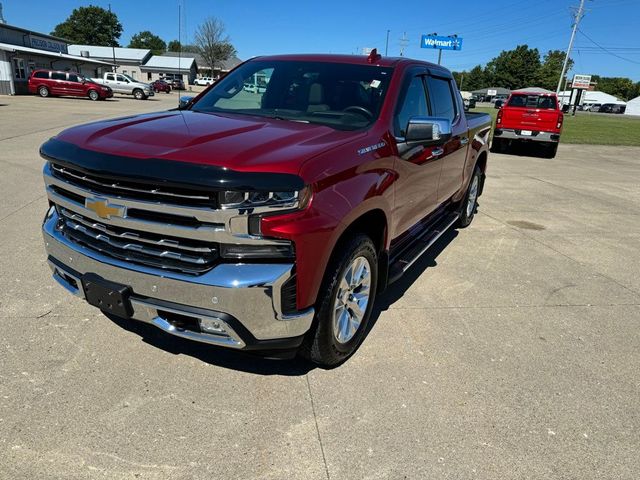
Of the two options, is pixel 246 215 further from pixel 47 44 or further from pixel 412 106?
pixel 47 44

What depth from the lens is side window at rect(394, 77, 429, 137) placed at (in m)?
3.59

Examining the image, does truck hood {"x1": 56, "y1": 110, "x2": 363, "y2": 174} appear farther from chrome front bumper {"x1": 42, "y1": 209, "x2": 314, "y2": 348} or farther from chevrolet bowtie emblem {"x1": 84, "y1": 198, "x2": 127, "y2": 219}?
chrome front bumper {"x1": 42, "y1": 209, "x2": 314, "y2": 348}

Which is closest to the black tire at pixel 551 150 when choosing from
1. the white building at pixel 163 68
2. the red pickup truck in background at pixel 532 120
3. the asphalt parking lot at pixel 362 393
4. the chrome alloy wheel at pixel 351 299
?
the red pickup truck in background at pixel 532 120

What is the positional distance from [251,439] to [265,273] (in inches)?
34.4

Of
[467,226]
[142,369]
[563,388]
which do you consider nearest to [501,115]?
[467,226]

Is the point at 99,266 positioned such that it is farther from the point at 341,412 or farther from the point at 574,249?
the point at 574,249

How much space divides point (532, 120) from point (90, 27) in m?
124

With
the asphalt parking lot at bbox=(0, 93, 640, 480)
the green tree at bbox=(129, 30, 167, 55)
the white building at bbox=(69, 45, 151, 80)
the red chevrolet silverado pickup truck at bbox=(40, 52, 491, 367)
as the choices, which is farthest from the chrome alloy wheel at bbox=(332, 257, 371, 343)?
the green tree at bbox=(129, 30, 167, 55)

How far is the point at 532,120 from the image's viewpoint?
15.2 metres

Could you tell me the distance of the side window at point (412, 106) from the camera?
11.8 ft

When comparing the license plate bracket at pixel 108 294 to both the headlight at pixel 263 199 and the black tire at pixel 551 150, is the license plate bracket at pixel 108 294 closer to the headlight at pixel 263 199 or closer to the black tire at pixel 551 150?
the headlight at pixel 263 199

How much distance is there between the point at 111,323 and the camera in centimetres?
353

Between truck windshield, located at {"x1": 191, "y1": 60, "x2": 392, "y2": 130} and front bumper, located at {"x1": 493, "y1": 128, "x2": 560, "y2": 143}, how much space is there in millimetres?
13001

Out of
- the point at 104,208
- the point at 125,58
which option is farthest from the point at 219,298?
the point at 125,58
